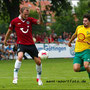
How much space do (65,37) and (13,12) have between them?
6.56 metres

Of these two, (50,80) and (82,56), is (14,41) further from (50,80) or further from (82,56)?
(82,56)

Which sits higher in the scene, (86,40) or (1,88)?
(86,40)

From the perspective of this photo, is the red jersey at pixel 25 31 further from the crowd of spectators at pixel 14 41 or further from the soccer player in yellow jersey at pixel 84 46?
the crowd of spectators at pixel 14 41

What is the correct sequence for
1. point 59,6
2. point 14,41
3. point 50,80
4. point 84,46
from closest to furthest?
point 84,46, point 50,80, point 14,41, point 59,6

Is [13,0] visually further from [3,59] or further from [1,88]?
[1,88]

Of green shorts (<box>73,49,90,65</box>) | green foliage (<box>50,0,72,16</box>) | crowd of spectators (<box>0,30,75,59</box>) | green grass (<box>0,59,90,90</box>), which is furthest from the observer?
green foliage (<box>50,0,72,16</box>)

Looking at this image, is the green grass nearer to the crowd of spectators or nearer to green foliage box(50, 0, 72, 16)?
the crowd of spectators

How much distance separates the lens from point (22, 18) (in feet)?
35.2

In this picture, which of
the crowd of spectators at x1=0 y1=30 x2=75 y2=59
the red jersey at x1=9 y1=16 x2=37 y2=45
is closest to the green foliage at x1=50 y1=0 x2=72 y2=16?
the crowd of spectators at x1=0 y1=30 x2=75 y2=59

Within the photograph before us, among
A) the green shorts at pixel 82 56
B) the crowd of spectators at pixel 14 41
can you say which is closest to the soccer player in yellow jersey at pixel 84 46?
the green shorts at pixel 82 56

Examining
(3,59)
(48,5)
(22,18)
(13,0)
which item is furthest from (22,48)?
(48,5)

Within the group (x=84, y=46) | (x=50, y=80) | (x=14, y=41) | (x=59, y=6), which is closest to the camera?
(x=84, y=46)

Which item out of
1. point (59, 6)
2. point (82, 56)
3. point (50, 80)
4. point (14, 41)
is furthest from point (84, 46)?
point (59, 6)

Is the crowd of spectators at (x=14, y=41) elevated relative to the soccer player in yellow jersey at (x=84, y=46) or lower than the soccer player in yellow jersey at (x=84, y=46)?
lower
